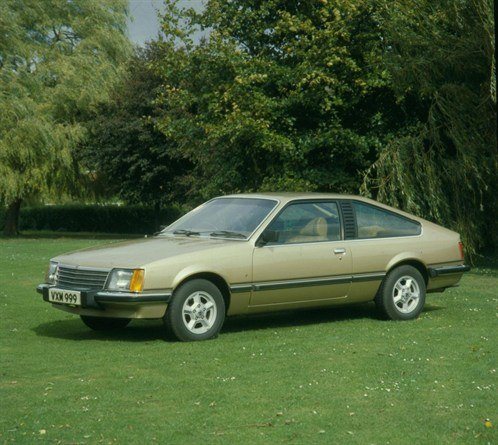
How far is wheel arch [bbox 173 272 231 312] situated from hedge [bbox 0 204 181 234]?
4350 cm

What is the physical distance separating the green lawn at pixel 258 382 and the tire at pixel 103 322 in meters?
0.16

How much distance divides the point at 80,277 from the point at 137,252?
2.15ft

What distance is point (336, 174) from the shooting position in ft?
89.6

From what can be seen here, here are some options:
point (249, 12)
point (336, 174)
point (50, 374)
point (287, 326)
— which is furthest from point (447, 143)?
point (50, 374)

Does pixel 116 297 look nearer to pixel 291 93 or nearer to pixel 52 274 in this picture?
pixel 52 274

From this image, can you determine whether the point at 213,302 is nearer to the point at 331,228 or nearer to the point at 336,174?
the point at 331,228

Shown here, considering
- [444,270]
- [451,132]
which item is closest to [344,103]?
[451,132]

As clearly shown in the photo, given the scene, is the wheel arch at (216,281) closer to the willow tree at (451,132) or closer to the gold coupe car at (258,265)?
the gold coupe car at (258,265)

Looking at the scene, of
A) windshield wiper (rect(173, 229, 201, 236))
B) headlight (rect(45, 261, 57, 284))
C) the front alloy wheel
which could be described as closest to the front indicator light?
the front alloy wheel

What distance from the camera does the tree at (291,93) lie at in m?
26.8

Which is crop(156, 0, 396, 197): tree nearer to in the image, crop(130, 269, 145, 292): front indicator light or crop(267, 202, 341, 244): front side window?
crop(267, 202, 341, 244): front side window

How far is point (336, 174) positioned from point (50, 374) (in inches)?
759

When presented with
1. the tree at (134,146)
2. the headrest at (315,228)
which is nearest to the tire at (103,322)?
the headrest at (315,228)

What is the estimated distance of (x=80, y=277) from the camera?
1065 cm
